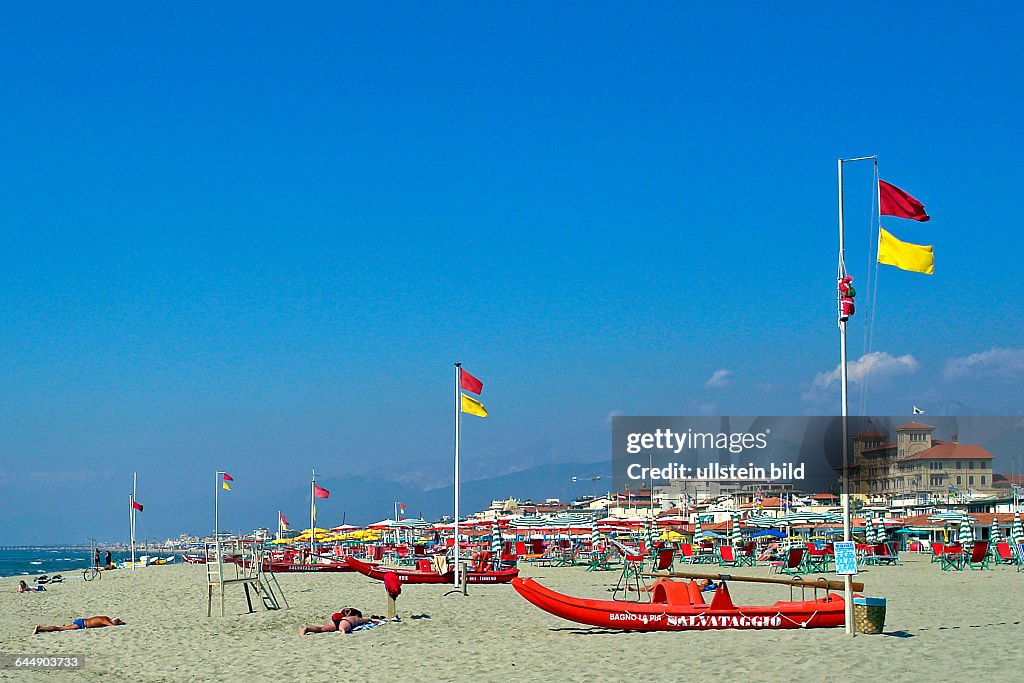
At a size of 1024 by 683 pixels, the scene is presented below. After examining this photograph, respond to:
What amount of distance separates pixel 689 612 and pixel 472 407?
12867mm

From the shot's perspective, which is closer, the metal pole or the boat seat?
the metal pole

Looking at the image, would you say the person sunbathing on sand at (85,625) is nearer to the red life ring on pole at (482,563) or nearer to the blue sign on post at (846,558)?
the red life ring on pole at (482,563)

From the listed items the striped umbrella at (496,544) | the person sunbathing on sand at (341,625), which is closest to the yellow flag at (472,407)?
the striped umbrella at (496,544)

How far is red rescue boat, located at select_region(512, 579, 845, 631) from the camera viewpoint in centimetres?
1431

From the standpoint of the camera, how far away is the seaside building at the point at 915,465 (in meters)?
89.3

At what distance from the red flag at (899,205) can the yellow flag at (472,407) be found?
554 inches

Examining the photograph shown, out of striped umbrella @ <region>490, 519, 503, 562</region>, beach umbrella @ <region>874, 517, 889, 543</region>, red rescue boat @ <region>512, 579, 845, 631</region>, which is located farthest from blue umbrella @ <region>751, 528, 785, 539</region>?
red rescue boat @ <region>512, 579, 845, 631</region>

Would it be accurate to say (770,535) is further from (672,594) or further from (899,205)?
(899,205)

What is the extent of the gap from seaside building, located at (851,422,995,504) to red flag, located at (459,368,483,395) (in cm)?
6636

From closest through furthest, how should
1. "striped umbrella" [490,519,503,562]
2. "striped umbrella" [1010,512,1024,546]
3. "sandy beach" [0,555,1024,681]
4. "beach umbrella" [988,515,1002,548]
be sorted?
"sandy beach" [0,555,1024,681]
"striped umbrella" [1010,512,1024,546]
"striped umbrella" [490,519,503,562]
"beach umbrella" [988,515,1002,548]

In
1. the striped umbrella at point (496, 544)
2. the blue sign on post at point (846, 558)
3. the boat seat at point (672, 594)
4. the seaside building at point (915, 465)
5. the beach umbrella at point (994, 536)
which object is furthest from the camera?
the seaside building at point (915, 465)

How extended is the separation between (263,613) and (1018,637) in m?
12.9

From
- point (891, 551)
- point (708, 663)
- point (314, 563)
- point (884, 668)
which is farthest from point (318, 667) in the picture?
point (891, 551)

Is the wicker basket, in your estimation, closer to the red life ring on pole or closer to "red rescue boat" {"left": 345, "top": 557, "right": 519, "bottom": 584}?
"red rescue boat" {"left": 345, "top": 557, "right": 519, "bottom": 584}
